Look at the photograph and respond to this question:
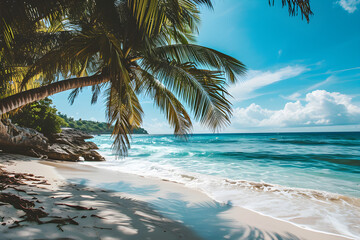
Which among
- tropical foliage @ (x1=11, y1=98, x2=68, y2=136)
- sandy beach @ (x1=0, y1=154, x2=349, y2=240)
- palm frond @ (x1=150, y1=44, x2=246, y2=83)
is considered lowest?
sandy beach @ (x1=0, y1=154, x2=349, y2=240)

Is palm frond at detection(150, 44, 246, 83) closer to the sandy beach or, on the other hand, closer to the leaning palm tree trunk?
the leaning palm tree trunk

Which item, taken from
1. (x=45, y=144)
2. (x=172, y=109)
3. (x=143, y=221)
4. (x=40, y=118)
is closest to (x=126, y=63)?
(x=172, y=109)

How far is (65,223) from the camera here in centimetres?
172

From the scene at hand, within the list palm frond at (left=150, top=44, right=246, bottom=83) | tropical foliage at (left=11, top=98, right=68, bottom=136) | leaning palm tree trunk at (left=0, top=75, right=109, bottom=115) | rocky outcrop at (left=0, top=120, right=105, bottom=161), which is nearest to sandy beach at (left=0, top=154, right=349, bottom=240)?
leaning palm tree trunk at (left=0, top=75, right=109, bottom=115)

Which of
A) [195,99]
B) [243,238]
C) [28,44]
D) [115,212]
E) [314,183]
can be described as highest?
[28,44]

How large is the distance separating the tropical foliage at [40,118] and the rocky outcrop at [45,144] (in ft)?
2.37

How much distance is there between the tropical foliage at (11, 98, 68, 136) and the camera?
930cm

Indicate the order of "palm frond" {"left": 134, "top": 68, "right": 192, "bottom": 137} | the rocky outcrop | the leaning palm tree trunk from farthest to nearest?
1. the rocky outcrop
2. "palm frond" {"left": 134, "top": 68, "right": 192, "bottom": 137}
3. the leaning palm tree trunk

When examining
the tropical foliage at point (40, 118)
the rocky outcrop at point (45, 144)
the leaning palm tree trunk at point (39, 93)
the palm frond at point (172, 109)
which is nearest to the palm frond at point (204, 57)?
the palm frond at point (172, 109)

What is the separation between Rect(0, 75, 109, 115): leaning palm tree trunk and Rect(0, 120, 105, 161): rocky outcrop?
84.2 inches

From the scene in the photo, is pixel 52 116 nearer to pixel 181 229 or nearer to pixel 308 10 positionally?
pixel 181 229

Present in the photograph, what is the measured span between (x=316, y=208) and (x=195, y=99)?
340 cm

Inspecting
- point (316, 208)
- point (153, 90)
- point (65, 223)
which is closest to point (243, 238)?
point (65, 223)

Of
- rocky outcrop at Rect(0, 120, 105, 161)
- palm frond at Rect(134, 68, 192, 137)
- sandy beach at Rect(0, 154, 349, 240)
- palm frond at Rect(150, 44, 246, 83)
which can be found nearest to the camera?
sandy beach at Rect(0, 154, 349, 240)
